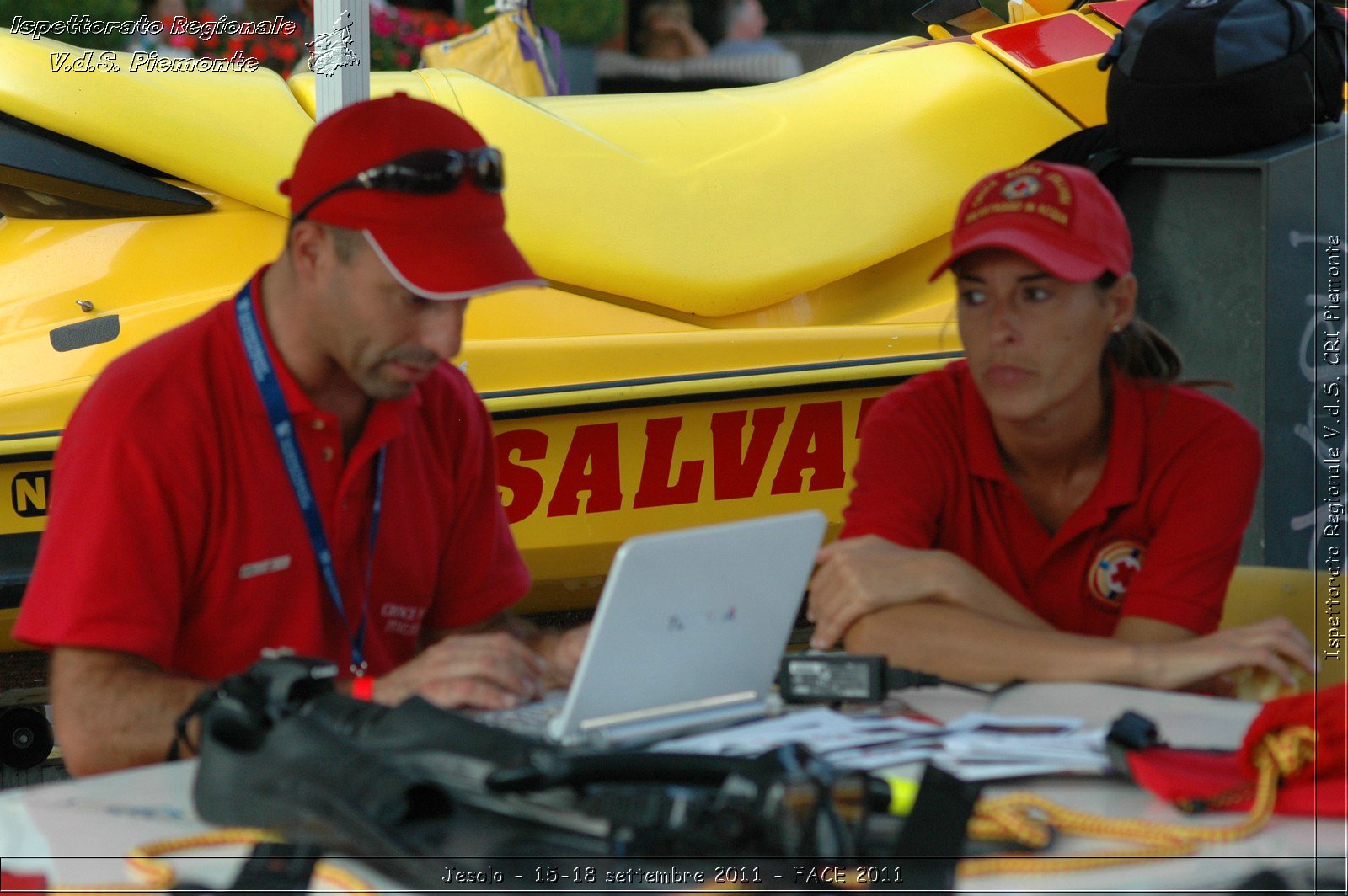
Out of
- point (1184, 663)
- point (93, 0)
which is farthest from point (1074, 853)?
point (93, 0)

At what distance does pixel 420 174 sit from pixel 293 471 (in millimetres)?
400

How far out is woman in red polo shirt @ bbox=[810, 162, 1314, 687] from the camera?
2.26 meters

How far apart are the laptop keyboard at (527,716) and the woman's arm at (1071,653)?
495 millimetres

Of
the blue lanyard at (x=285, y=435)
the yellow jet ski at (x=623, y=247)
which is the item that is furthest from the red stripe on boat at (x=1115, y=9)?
the blue lanyard at (x=285, y=435)

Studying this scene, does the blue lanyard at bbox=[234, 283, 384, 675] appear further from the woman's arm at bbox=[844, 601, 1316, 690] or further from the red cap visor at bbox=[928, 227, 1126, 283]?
the red cap visor at bbox=[928, 227, 1126, 283]

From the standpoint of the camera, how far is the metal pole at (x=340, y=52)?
3.04 metres

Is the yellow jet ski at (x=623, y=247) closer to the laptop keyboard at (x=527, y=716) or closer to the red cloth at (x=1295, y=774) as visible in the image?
the laptop keyboard at (x=527, y=716)

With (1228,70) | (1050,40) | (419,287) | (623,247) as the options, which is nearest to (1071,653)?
(419,287)

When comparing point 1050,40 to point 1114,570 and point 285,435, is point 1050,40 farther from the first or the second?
point 285,435

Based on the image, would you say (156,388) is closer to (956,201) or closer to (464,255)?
(464,255)

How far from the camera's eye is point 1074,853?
144 centimetres

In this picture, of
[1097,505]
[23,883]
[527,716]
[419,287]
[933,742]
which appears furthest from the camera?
[1097,505]

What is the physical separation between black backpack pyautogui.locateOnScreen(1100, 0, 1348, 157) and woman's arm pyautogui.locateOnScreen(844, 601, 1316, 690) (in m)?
1.63

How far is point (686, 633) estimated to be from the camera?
1.71 m
